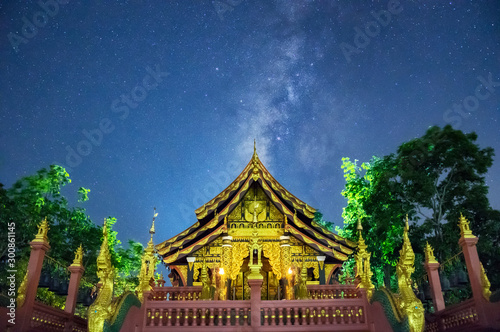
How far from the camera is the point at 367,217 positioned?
26531mm

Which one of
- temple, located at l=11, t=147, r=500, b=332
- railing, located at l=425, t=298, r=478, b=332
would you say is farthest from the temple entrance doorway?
railing, located at l=425, t=298, r=478, b=332

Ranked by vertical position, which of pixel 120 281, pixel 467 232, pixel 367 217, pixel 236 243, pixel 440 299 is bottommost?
pixel 440 299

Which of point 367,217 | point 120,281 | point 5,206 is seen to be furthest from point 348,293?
point 120,281

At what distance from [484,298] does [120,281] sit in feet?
97.7

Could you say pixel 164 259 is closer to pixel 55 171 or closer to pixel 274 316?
pixel 274 316

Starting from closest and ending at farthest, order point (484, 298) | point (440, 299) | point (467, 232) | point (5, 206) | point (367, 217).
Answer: point (484, 298), point (467, 232), point (440, 299), point (5, 206), point (367, 217)

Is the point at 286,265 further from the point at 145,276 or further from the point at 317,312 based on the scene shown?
the point at 145,276

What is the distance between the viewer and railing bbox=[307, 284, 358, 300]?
14.1 meters

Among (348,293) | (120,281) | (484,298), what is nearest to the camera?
(484,298)

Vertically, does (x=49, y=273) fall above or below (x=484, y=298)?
above

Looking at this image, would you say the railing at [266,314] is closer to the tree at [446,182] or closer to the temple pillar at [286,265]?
the temple pillar at [286,265]

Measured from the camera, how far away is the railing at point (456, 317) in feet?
31.0

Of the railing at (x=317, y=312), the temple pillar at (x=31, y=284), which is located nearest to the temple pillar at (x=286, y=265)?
the railing at (x=317, y=312)

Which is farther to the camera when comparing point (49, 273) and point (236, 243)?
point (236, 243)
